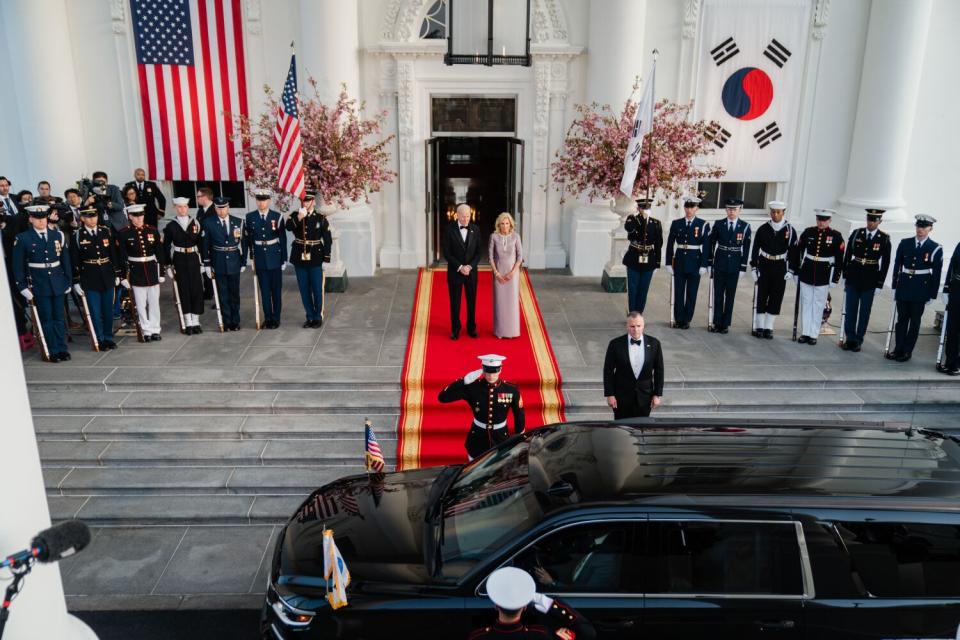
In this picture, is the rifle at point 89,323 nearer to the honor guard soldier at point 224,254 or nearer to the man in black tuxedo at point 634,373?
the honor guard soldier at point 224,254

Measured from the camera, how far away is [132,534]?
25.2 ft

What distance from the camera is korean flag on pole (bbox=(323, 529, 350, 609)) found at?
16.2 feet

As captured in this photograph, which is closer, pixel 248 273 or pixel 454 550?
pixel 454 550

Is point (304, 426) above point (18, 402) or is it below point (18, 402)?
below

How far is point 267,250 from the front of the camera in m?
11.4

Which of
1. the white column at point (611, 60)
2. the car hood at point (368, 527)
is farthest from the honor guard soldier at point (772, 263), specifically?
the car hood at point (368, 527)

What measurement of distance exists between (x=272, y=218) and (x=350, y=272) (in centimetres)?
301

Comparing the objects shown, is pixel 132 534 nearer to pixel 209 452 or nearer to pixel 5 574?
pixel 209 452

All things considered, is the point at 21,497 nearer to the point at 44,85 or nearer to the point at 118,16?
the point at 44,85

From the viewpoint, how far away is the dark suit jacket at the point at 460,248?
1082 centimetres

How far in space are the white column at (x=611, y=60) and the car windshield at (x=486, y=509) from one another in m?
8.02

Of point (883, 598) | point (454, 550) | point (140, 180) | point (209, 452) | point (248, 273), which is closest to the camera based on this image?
point (883, 598)

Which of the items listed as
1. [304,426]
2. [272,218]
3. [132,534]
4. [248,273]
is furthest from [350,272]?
[132,534]

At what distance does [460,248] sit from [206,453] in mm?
4178
